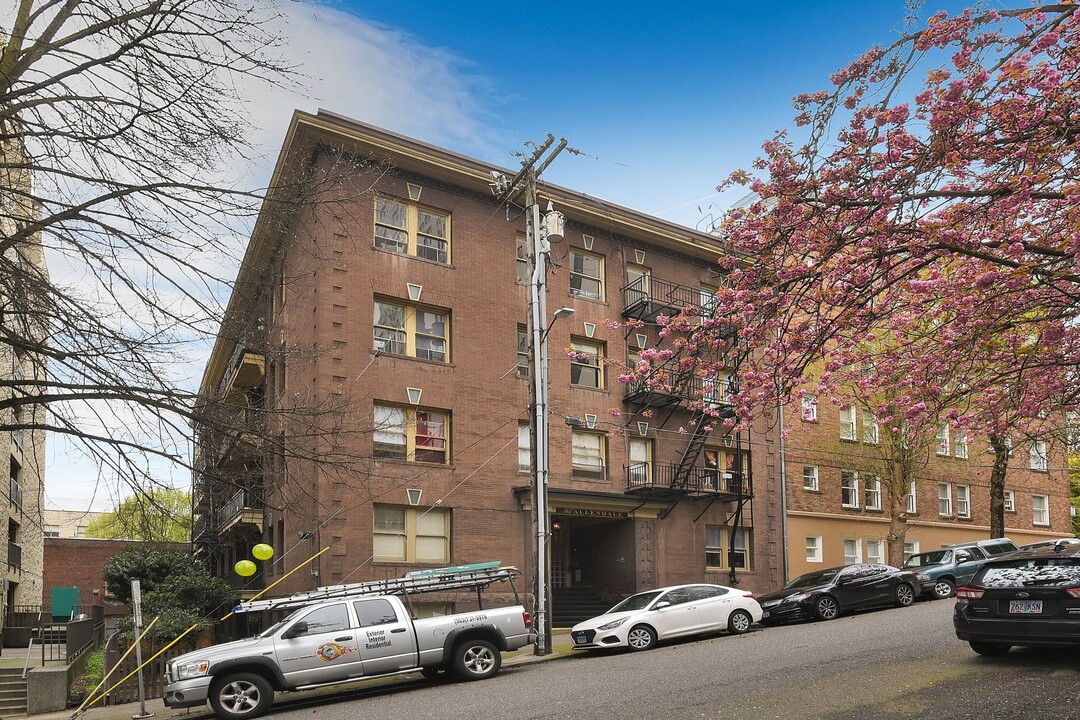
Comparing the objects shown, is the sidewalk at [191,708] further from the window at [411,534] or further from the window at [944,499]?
the window at [944,499]

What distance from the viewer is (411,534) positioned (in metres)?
25.8

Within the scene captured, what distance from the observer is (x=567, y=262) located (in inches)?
1206

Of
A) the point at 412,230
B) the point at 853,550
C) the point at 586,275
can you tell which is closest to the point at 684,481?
the point at 586,275

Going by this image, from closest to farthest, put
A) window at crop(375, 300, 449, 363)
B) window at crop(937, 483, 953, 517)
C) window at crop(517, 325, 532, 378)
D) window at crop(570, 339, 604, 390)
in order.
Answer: window at crop(375, 300, 449, 363) < window at crop(517, 325, 532, 378) < window at crop(570, 339, 604, 390) < window at crop(937, 483, 953, 517)

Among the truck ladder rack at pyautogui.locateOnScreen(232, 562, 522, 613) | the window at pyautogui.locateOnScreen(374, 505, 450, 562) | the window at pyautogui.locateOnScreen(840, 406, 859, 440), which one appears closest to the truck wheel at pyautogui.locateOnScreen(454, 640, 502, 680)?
the truck ladder rack at pyautogui.locateOnScreen(232, 562, 522, 613)

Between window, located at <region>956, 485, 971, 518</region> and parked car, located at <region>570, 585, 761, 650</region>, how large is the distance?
77.0 ft

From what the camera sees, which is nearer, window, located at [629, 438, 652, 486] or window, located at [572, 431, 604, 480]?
window, located at [572, 431, 604, 480]

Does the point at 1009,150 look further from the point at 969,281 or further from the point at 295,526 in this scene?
the point at 295,526

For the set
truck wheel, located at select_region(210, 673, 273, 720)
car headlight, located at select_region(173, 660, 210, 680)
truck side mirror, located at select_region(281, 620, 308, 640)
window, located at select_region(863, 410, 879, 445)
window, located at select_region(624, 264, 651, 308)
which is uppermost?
window, located at select_region(624, 264, 651, 308)

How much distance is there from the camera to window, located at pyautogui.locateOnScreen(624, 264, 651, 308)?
31.5 m

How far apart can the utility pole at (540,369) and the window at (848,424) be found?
18284 mm

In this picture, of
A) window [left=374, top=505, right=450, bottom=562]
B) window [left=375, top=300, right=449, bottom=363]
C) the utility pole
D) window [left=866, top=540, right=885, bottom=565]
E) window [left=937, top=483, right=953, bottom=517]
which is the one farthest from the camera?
window [left=937, top=483, right=953, bottom=517]

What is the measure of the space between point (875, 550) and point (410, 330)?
21.7 m

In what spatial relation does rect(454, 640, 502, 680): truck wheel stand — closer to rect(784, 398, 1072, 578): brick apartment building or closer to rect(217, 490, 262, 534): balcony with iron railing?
rect(217, 490, 262, 534): balcony with iron railing
